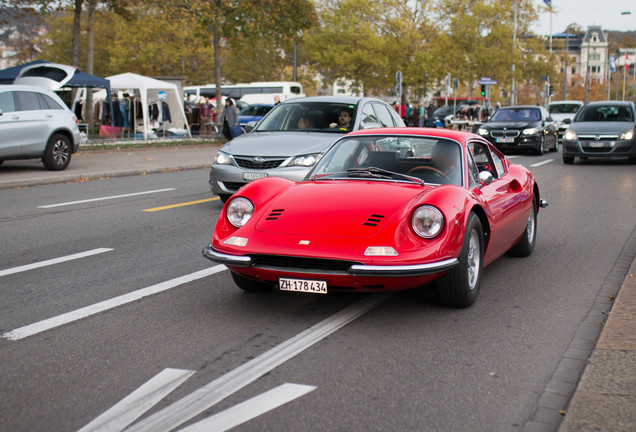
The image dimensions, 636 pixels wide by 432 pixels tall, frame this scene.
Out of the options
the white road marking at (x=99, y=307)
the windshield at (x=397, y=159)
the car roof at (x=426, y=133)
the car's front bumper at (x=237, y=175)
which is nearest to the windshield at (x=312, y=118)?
the car's front bumper at (x=237, y=175)

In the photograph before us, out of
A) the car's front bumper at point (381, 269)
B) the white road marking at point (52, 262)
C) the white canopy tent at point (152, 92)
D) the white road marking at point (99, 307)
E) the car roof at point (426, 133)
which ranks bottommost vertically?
the white road marking at point (99, 307)

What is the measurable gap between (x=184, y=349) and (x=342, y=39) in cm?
5583

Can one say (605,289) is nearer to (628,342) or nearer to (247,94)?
(628,342)

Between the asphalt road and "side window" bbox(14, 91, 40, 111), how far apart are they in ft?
29.0

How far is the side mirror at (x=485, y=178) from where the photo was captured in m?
6.11

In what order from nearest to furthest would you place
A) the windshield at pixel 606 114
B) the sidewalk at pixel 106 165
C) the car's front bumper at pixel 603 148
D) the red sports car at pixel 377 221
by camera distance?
the red sports car at pixel 377 221 < the sidewalk at pixel 106 165 < the car's front bumper at pixel 603 148 < the windshield at pixel 606 114

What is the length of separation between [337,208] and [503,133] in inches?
747

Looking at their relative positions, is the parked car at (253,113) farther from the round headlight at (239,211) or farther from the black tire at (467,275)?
the black tire at (467,275)

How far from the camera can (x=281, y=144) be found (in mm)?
10648

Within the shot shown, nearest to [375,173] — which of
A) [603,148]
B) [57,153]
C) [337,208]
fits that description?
[337,208]

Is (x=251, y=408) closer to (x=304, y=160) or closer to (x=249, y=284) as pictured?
(x=249, y=284)

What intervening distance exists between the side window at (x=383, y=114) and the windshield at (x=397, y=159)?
6016 millimetres

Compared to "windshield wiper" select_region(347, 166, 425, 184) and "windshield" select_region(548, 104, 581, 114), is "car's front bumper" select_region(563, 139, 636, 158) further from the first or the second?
"windshield" select_region(548, 104, 581, 114)

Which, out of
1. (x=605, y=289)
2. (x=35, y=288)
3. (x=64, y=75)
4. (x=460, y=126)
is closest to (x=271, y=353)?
(x=35, y=288)
